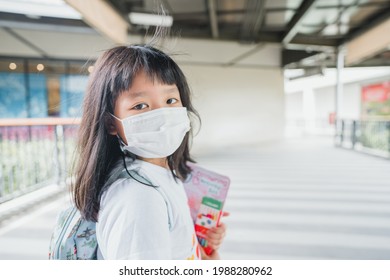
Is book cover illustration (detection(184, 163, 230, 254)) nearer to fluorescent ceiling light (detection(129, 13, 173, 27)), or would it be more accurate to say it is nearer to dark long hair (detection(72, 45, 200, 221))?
dark long hair (detection(72, 45, 200, 221))

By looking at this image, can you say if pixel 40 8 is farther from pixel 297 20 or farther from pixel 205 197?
pixel 297 20

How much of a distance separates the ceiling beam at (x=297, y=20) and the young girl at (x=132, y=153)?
182 centimetres

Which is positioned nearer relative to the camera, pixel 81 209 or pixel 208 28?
pixel 81 209

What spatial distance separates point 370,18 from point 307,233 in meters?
1.17

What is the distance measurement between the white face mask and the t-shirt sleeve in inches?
3.6

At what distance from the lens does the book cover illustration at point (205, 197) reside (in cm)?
63

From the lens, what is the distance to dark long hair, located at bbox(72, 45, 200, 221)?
43cm

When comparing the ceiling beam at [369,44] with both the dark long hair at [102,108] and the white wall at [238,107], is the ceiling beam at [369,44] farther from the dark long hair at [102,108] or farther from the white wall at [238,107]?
the dark long hair at [102,108]

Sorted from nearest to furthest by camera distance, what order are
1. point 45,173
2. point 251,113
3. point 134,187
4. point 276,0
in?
1. point 134,187
2. point 251,113
3. point 45,173
4. point 276,0

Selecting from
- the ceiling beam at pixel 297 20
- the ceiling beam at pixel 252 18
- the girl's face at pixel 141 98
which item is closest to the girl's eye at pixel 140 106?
the girl's face at pixel 141 98

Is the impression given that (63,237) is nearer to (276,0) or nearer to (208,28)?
(208,28)

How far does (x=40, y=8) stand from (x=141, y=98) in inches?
30.4

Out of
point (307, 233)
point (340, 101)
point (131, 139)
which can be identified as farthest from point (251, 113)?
point (131, 139)

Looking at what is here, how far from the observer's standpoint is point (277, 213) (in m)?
1.31
